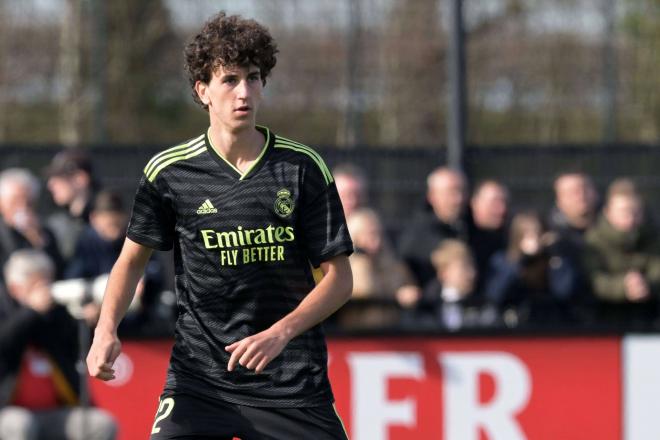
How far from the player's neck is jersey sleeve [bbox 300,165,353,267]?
0.20 meters

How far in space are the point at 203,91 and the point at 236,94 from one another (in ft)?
0.67

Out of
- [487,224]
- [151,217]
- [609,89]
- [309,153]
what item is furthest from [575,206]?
[151,217]

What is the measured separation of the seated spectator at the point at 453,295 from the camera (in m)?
8.02

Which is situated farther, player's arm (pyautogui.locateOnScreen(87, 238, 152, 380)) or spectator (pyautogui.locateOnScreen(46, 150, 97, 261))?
spectator (pyautogui.locateOnScreen(46, 150, 97, 261))

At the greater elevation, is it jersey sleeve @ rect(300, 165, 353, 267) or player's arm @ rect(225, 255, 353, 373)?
jersey sleeve @ rect(300, 165, 353, 267)

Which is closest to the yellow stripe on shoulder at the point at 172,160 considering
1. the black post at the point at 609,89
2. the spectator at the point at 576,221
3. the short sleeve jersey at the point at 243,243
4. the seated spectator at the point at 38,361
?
the short sleeve jersey at the point at 243,243

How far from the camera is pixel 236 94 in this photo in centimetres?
446

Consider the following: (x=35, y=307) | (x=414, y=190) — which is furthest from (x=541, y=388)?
(x=35, y=307)

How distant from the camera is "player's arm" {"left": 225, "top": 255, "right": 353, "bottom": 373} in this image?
13.9 ft

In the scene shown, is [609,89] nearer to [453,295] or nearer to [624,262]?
[624,262]

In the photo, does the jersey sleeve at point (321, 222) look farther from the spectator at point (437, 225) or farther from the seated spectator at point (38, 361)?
the spectator at point (437, 225)

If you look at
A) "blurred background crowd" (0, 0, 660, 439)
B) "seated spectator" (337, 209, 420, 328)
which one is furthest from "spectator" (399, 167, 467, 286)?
"seated spectator" (337, 209, 420, 328)

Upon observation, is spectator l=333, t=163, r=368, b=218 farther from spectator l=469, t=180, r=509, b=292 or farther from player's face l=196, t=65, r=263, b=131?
player's face l=196, t=65, r=263, b=131

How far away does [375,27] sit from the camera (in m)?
10.9
